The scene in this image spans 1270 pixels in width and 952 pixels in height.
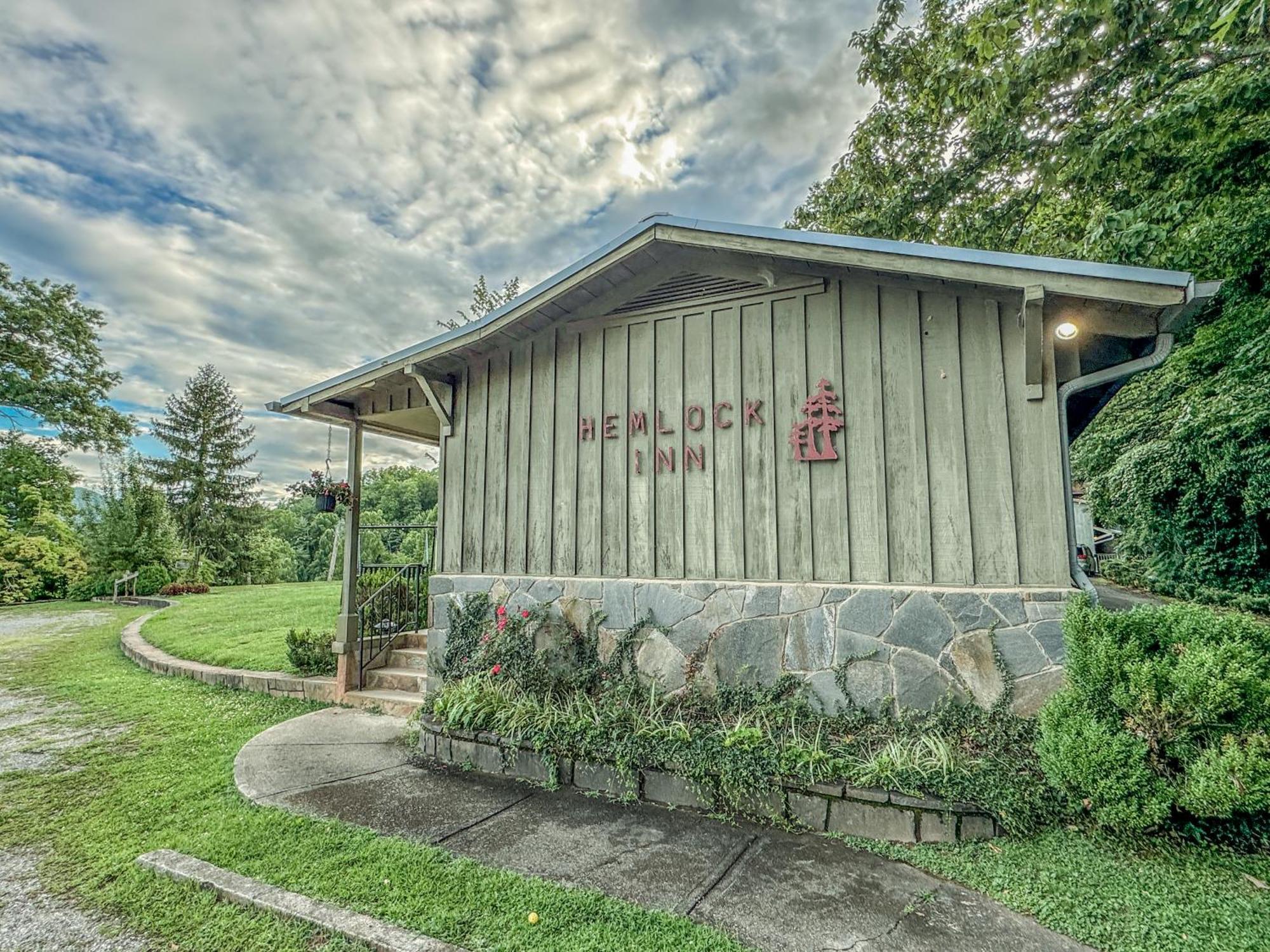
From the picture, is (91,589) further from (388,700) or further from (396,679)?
(388,700)

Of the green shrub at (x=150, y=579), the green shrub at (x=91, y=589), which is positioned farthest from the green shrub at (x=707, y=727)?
the green shrub at (x=91, y=589)

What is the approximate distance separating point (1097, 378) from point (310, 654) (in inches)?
310

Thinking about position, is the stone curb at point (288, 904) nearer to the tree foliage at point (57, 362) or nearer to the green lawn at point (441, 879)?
the green lawn at point (441, 879)

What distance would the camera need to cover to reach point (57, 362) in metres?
18.1

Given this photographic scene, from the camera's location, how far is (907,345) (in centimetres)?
393

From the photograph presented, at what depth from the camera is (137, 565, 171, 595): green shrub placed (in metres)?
15.8

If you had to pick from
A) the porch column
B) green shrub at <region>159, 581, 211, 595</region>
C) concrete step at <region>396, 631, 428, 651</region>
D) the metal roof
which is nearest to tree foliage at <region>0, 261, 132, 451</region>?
green shrub at <region>159, 581, 211, 595</region>

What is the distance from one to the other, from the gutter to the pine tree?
27491 millimetres

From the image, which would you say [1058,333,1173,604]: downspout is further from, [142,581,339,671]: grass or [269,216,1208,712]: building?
[142,581,339,671]: grass

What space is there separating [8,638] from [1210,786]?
15.4m

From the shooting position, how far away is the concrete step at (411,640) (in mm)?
6654

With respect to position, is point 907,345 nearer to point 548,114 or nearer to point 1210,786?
point 1210,786

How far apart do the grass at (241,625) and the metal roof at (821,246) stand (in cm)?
402

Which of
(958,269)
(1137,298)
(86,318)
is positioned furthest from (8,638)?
(1137,298)
